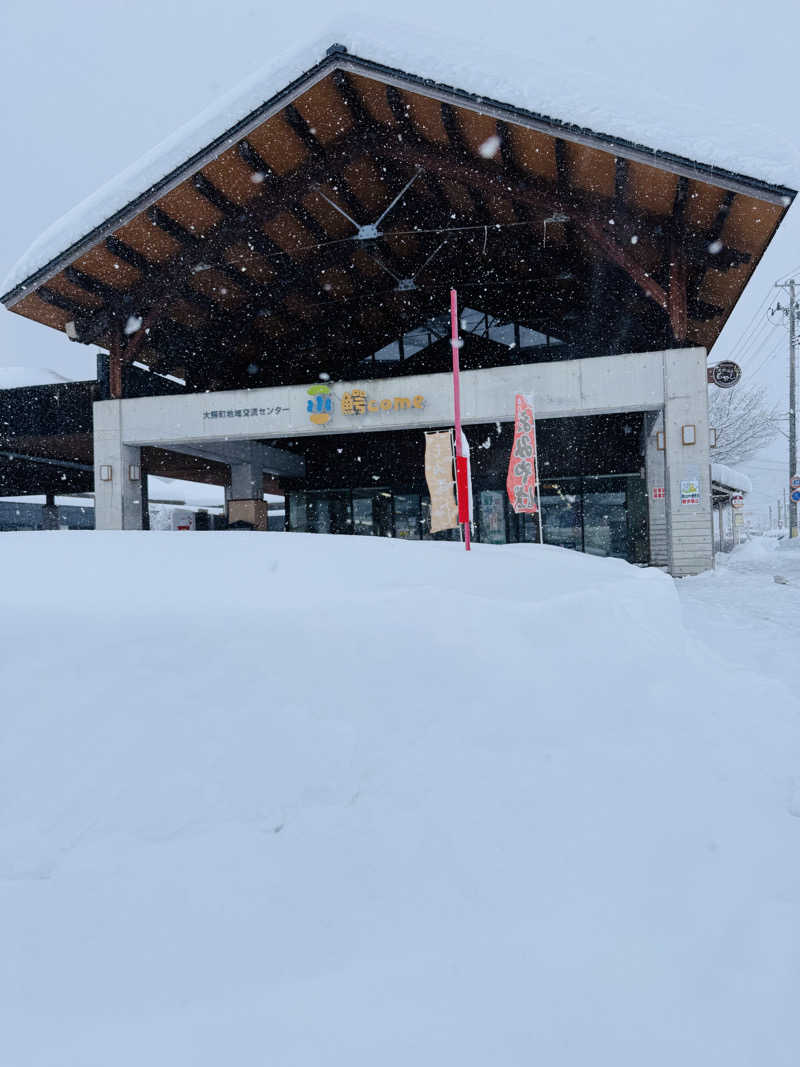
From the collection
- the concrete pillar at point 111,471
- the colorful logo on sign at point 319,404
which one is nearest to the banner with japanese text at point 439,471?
the colorful logo on sign at point 319,404

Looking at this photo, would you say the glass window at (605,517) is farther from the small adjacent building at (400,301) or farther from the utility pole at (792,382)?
the utility pole at (792,382)

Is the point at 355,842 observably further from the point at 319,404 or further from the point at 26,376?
the point at 26,376

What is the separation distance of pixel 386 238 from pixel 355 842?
13966 millimetres

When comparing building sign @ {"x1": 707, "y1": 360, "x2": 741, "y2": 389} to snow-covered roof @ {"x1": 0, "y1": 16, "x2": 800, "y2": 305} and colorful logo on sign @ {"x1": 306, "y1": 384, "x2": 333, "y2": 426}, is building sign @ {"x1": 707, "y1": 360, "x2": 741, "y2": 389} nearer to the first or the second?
snow-covered roof @ {"x1": 0, "y1": 16, "x2": 800, "y2": 305}

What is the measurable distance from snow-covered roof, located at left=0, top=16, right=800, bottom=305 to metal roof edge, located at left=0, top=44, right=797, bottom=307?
18 millimetres

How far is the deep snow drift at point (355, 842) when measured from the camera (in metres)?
1.19

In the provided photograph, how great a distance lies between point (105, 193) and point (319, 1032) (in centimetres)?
1368

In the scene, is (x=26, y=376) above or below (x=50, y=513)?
above

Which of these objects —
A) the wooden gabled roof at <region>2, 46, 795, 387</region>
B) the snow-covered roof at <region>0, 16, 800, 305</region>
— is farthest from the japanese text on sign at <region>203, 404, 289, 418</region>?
the snow-covered roof at <region>0, 16, 800, 305</region>

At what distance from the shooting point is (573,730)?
2.23m

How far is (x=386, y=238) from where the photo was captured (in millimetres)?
13352

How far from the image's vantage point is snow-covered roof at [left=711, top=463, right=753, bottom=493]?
1878cm

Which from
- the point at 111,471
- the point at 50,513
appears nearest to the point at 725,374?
the point at 111,471

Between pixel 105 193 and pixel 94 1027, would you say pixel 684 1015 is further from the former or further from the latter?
pixel 105 193
